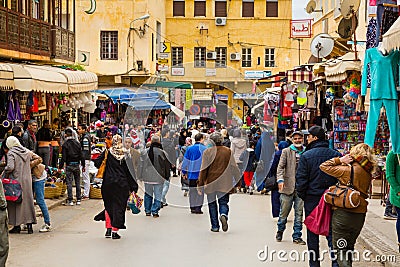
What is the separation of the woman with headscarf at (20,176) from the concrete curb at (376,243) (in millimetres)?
5636

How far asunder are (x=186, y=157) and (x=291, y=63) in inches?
1296

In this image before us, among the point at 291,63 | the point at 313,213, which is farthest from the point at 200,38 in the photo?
the point at 313,213

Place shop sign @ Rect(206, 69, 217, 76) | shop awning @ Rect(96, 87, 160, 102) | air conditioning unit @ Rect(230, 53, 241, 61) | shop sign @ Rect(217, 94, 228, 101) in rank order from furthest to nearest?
air conditioning unit @ Rect(230, 53, 241, 61) < shop awning @ Rect(96, 87, 160, 102) < shop sign @ Rect(217, 94, 228, 101) < shop sign @ Rect(206, 69, 217, 76)

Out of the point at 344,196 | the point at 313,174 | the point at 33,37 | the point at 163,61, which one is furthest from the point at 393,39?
the point at 163,61

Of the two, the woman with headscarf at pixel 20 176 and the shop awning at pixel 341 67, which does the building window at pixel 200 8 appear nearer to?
the shop awning at pixel 341 67

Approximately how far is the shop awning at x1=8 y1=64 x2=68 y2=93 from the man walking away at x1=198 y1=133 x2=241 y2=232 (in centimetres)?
464

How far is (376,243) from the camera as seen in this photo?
36.5 feet

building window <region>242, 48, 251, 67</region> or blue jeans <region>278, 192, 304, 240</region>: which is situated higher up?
building window <region>242, 48, 251, 67</region>

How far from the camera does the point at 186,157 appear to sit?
15.5 metres

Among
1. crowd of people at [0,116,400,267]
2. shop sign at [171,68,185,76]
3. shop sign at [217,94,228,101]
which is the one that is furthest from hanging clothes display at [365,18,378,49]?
shop sign at [217,94,228,101]

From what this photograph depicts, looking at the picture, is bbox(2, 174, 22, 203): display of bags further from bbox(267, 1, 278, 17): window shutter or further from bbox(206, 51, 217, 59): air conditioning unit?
bbox(267, 1, 278, 17): window shutter

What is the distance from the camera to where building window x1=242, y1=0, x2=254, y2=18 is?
4925 centimetres

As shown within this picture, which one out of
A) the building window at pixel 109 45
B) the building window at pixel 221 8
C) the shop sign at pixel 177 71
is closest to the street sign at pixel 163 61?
the building window at pixel 109 45

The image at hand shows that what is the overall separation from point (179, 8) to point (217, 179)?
125 feet
